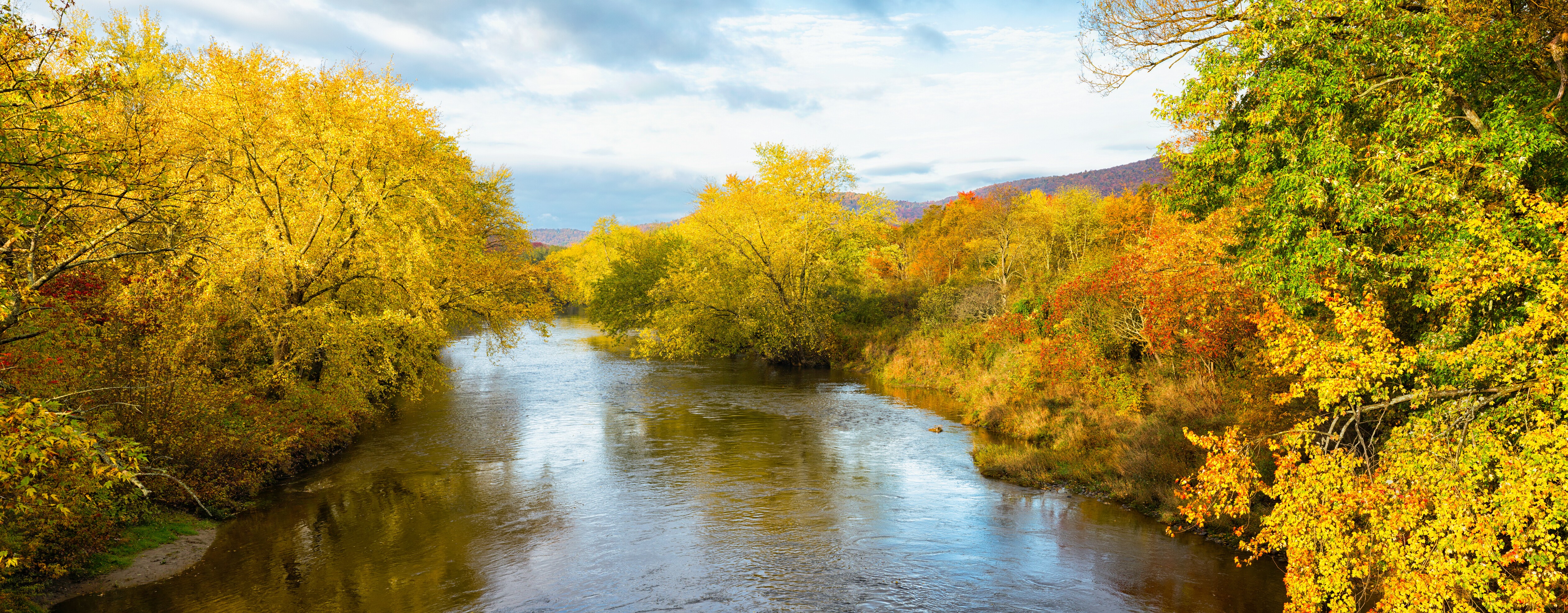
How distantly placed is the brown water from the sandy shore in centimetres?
24

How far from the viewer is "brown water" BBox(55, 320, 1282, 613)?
11406 mm

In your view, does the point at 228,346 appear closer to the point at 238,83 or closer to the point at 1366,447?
the point at 238,83

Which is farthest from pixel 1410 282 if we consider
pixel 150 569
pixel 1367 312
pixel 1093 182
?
pixel 1093 182

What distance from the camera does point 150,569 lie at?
1217 cm

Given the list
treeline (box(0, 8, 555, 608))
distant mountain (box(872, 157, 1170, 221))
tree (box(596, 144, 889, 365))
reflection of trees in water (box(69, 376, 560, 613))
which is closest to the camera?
treeline (box(0, 8, 555, 608))

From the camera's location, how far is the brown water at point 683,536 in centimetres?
1141

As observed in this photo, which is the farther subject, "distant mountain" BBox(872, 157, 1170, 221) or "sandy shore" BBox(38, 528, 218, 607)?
"distant mountain" BBox(872, 157, 1170, 221)

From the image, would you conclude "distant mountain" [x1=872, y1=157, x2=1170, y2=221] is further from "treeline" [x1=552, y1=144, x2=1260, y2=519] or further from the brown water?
the brown water

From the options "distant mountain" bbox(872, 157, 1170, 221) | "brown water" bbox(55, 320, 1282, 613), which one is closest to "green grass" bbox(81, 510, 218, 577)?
"brown water" bbox(55, 320, 1282, 613)

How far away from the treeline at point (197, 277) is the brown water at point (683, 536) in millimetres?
1522

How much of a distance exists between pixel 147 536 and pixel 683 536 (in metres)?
9.16

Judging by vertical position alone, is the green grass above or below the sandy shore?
above

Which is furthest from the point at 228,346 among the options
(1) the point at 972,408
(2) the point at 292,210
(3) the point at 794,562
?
(1) the point at 972,408

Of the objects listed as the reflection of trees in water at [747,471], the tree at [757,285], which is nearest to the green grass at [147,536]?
the reflection of trees in water at [747,471]
